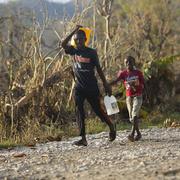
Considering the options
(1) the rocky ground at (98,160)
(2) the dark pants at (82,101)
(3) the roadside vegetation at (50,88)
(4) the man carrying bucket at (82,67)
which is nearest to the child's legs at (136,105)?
(1) the rocky ground at (98,160)

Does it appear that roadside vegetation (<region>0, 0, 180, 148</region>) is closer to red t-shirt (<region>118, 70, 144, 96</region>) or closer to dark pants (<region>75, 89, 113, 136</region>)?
dark pants (<region>75, 89, 113, 136</region>)

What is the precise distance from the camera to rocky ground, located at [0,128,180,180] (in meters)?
6.83

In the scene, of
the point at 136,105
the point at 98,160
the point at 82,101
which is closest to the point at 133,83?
the point at 136,105

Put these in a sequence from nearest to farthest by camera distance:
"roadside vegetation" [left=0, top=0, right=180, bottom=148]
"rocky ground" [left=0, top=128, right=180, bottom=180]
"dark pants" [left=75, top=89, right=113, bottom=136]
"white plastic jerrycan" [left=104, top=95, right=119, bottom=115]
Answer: "rocky ground" [left=0, top=128, right=180, bottom=180], "dark pants" [left=75, top=89, right=113, bottom=136], "white plastic jerrycan" [left=104, top=95, right=119, bottom=115], "roadside vegetation" [left=0, top=0, right=180, bottom=148]

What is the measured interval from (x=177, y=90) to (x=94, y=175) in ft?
39.8

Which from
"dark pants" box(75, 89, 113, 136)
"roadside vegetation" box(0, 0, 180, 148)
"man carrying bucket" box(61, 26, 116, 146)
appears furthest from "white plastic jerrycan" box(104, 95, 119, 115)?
"roadside vegetation" box(0, 0, 180, 148)

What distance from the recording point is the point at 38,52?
43.4 feet

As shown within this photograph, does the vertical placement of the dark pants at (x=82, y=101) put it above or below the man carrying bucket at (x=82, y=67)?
below

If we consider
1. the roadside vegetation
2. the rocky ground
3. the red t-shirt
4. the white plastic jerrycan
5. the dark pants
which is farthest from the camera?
the roadside vegetation

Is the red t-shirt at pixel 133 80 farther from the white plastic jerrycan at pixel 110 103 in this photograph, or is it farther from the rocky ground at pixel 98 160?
the rocky ground at pixel 98 160

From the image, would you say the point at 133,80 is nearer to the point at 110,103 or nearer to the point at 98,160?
the point at 110,103

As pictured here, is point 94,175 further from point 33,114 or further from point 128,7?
point 128,7

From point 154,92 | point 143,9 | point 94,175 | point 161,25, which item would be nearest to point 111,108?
point 94,175

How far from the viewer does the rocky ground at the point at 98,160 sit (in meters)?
6.83
